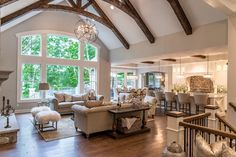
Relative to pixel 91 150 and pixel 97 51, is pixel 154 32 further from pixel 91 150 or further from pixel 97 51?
pixel 91 150

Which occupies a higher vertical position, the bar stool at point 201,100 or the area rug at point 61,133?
the bar stool at point 201,100

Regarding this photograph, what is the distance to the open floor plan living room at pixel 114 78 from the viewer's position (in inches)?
149

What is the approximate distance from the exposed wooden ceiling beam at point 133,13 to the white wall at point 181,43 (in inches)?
17.1

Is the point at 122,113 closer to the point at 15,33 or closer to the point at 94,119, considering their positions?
the point at 94,119

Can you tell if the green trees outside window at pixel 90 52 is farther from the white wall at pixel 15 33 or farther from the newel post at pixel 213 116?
the newel post at pixel 213 116

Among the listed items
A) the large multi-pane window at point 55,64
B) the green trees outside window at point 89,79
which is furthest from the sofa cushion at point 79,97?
the green trees outside window at point 89,79

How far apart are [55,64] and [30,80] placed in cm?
137

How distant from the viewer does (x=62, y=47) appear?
9.41 metres

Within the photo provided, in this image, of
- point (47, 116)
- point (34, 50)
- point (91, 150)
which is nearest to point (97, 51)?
point (34, 50)

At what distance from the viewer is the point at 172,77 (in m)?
11.7

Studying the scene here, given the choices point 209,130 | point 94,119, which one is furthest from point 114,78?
point 209,130

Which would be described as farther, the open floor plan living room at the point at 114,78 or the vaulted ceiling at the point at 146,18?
the vaulted ceiling at the point at 146,18

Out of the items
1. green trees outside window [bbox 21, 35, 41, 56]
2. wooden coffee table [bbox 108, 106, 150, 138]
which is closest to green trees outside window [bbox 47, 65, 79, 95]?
green trees outside window [bbox 21, 35, 41, 56]

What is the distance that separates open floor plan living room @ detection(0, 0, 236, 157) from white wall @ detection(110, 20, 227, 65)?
4 cm
